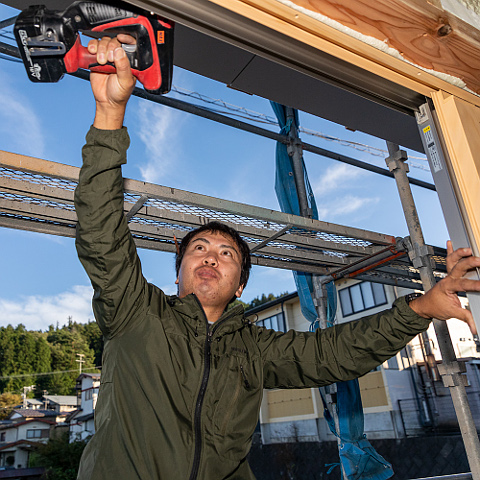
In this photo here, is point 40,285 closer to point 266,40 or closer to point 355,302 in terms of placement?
point 355,302

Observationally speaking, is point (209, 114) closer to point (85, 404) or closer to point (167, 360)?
point (167, 360)

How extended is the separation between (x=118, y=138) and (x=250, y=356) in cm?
92

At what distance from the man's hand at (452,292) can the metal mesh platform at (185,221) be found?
6.22 ft

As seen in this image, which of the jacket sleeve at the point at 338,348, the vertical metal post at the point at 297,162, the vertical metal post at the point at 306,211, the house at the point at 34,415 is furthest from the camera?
the house at the point at 34,415

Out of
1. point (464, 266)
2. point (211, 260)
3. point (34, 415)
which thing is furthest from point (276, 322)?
point (34, 415)

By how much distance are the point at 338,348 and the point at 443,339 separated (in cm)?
205

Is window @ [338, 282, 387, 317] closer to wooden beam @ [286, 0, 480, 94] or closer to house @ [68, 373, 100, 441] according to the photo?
wooden beam @ [286, 0, 480, 94]

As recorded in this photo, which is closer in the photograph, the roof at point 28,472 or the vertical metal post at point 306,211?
the vertical metal post at point 306,211

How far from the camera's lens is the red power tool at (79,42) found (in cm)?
105

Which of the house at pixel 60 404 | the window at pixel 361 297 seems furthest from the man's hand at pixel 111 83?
the house at pixel 60 404

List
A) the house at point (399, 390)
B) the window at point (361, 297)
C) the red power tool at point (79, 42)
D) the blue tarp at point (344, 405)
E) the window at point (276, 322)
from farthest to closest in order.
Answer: the window at point (276, 322), the window at point (361, 297), the house at point (399, 390), the blue tarp at point (344, 405), the red power tool at point (79, 42)

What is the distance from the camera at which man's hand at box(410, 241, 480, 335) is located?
1.29 meters

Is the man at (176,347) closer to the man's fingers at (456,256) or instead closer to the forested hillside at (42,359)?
the man's fingers at (456,256)

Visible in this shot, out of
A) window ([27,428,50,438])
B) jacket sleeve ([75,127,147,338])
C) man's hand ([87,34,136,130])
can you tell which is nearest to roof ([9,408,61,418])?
window ([27,428,50,438])
